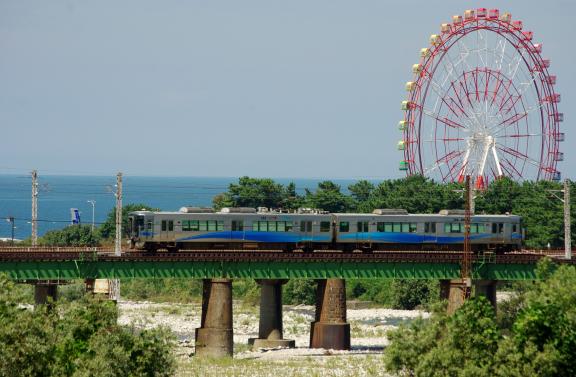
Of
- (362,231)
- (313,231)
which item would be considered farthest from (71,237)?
(362,231)

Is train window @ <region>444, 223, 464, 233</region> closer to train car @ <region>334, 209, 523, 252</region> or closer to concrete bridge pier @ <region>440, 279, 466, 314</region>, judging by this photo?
train car @ <region>334, 209, 523, 252</region>

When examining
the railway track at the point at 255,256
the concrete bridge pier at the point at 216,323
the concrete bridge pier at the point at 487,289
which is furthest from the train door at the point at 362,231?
the concrete bridge pier at the point at 216,323

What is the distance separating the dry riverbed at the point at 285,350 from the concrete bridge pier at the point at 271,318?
4.36ft

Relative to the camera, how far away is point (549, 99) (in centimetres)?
15325

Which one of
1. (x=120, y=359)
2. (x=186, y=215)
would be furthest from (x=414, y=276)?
(x=120, y=359)

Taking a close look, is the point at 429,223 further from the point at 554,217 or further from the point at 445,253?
the point at 554,217

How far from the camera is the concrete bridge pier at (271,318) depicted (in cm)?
10269

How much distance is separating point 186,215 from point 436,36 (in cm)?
5807

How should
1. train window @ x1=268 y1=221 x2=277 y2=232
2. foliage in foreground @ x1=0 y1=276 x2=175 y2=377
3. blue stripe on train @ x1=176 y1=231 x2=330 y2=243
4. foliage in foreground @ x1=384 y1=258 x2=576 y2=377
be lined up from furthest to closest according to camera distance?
1. train window @ x1=268 y1=221 x2=277 y2=232
2. blue stripe on train @ x1=176 y1=231 x2=330 y2=243
3. foliage in foreground @ x1=0 y1=276 x2=175 y2=377
4. foliage in foreground @ x1=384 y1=258 x2=576 y2=377

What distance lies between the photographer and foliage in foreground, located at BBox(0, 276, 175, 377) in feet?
192

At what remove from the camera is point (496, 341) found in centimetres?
6203

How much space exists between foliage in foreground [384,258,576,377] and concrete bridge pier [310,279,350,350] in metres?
33.5

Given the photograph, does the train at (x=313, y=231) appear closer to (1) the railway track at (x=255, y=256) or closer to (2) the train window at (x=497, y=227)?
(2) the train window at (x=497, y=227)

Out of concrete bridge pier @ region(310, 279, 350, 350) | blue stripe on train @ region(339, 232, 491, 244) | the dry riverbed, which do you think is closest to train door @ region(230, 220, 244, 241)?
concrete bridge pier @ region(310, 279, 350, 350)
